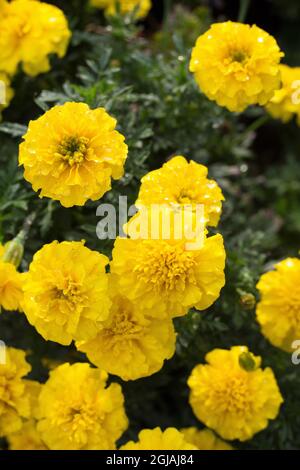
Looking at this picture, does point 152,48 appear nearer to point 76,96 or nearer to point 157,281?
point 76,96

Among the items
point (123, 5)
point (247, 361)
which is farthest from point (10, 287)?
point (123, 5)

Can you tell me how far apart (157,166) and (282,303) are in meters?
0.58

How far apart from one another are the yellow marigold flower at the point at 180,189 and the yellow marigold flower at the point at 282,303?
0.23 m

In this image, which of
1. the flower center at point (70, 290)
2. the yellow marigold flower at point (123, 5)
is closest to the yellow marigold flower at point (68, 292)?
the flower center at point (70, 290)

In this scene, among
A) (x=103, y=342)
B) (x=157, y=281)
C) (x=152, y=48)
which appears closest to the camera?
(x=157, y=281)

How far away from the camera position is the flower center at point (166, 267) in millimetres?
1200

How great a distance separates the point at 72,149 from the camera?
1.26m

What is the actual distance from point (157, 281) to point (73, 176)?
249 millimetres

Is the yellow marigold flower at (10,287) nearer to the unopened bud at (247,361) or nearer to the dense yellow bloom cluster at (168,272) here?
the dense yellow bloom cluster at (168,272)

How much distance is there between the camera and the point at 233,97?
55.6 inches

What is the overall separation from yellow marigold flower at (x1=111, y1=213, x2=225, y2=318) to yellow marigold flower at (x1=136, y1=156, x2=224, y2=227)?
0.30 feet

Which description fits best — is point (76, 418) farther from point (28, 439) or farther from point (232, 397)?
point (232, 397)

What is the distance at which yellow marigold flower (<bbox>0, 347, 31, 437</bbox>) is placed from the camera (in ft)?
4.70

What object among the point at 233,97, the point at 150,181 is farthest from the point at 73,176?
the point at 233,97
